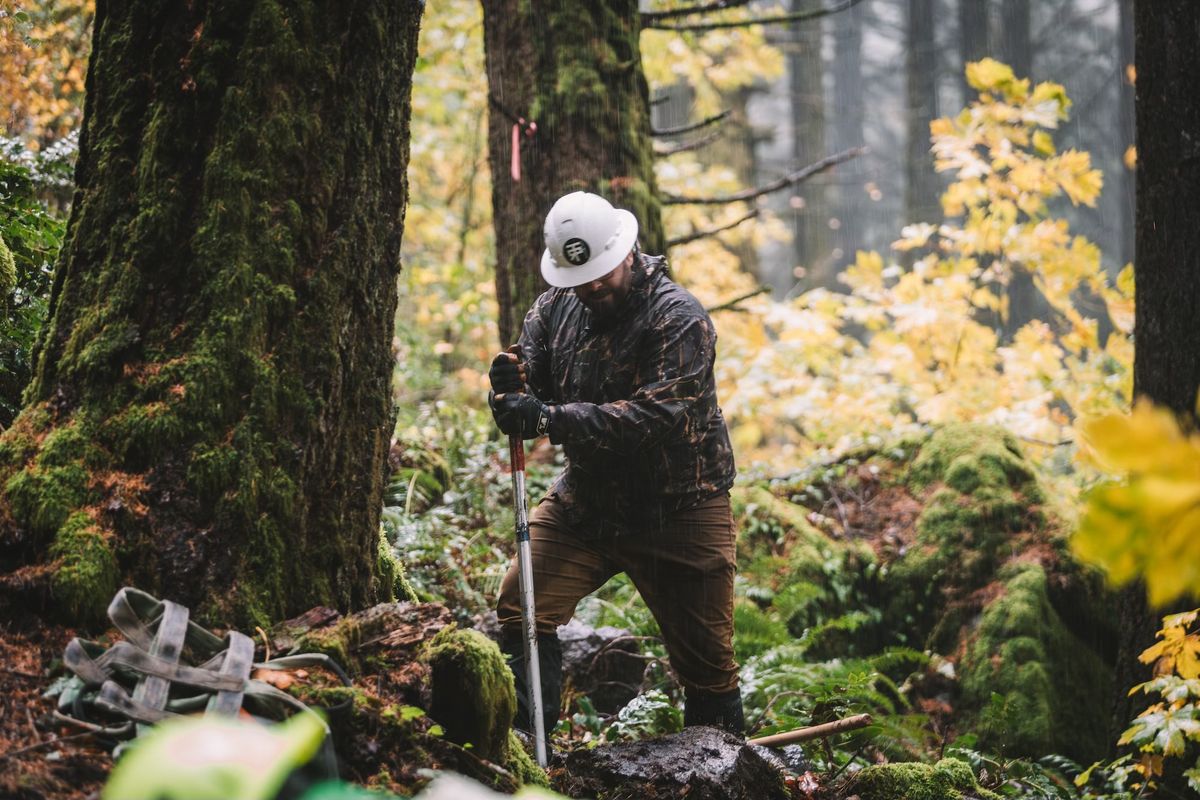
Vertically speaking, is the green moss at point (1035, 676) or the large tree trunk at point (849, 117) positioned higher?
the large tree trunk at point (849, 117)

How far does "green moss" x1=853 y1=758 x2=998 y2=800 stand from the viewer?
4.01 m

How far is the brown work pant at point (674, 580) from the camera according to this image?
472 centimetres

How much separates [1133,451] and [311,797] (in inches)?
38.2

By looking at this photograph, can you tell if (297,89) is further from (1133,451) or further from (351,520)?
(1133,451)

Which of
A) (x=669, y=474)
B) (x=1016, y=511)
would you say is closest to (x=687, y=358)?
(x=669, y=474)

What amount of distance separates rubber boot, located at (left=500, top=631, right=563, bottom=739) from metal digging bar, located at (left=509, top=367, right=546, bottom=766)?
0.16 metres

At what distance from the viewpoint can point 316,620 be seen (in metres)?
2.84

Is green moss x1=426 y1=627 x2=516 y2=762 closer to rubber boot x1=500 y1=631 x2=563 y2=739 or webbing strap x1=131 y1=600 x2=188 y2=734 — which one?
webbing strap x1=131 y1=600 x2=188 y2=734

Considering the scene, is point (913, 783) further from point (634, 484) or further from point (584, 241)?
point (584, 241)

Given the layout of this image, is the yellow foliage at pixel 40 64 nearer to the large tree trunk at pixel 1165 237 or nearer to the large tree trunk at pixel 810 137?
the large tree trunk at pixel 1165 237

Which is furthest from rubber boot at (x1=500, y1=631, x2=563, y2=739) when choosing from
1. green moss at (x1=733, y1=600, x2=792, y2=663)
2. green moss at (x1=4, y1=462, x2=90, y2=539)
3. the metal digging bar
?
green moss at (x1=4, y1=462, x2=90, y2=539)

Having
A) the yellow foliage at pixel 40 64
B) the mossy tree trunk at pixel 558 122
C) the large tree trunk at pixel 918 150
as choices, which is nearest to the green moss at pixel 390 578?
A: the mossy tree trunk at pixel 558 122

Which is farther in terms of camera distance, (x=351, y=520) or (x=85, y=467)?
(x=351, y=520)

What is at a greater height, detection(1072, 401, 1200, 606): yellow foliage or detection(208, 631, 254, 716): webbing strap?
detection(1072, 401, 1200, 606): yellow foliage
